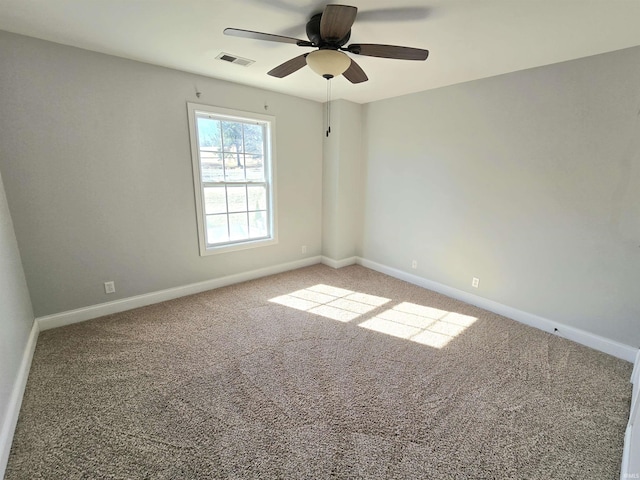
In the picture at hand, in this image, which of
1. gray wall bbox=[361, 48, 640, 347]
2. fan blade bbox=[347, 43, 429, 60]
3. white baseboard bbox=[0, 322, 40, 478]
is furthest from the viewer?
gray wall bbox=[361, 48, 640, 347]

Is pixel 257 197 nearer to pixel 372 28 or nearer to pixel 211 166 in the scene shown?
pixel 211 166

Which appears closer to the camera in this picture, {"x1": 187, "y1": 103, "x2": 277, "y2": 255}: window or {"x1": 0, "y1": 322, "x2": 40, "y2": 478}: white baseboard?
{"x1": 0, "y1": 322, "x2": 40, "y2": 478}: white baseboard

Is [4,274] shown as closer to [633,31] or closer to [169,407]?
[169,407]

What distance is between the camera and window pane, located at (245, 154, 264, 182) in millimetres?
3719

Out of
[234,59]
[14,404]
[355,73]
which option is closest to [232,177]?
[234,59]

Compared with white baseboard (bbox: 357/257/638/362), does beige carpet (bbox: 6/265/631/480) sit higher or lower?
lower

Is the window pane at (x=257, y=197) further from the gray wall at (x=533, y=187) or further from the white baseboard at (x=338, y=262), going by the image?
the gray wall at (x=533, y=187)

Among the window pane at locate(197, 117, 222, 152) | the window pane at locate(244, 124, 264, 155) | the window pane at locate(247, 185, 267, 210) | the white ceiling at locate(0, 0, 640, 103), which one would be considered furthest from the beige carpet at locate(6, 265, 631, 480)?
the white ceiling at locate(0, 0, 640, 103)

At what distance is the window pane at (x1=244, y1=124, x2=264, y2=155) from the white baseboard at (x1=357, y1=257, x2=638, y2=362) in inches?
99.4

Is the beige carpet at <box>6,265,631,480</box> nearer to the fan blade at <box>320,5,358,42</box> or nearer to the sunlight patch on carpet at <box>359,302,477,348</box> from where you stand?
the sunlight patch on carpet at <box>359,302,477,348</box>

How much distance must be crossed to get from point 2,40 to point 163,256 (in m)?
2.10

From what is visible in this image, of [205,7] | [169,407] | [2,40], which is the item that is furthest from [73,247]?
[205,7]

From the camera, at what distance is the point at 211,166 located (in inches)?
134

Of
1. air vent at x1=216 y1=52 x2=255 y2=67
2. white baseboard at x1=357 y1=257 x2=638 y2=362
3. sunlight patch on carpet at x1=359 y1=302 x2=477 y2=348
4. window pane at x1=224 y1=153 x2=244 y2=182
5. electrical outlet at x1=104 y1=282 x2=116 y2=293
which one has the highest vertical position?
air vent at x1=216 y1=52 x2=255 y2=67
